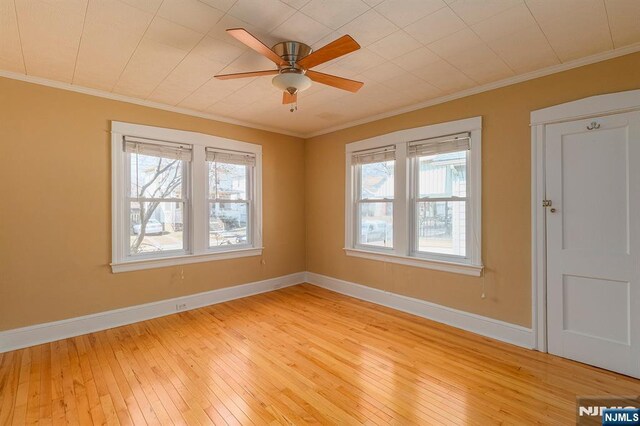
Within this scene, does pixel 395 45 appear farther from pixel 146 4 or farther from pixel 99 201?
pixel 99 201

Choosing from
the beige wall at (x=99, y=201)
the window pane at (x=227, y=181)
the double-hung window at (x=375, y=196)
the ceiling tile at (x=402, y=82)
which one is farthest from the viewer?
the window pane at (x=227, y=181)

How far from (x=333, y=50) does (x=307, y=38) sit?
0.36 meters

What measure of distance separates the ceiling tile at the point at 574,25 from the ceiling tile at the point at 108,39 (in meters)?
2.58

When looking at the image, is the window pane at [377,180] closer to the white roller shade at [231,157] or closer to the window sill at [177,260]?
the white roller shade at [231,157]

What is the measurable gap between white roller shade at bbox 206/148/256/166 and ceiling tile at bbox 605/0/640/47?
3959 mm

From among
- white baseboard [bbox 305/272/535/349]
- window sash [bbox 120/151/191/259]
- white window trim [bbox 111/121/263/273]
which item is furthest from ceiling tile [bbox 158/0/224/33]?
white baseboard [bbox 305/272/535/349]

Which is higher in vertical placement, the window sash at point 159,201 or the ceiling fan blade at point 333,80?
the ceiling fan blade at point 333,80

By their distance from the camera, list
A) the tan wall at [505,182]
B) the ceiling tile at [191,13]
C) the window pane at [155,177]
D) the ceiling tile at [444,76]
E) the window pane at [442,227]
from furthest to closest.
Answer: the window pane at [155,177] < the window pane at [442,227] < the ceiling tile at [444,76] < the tan wall at [505,182] < the ceiling tile at [191,13]

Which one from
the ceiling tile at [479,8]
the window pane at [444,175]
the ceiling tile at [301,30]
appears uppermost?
the ceiling tile at [301,30]

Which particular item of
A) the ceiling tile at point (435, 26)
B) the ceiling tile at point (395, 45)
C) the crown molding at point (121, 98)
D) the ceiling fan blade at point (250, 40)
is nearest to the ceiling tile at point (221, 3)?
the ceiling fan blade at point (250, 40)

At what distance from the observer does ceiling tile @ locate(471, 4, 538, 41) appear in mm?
1934

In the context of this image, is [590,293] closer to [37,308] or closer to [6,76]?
[37,308]

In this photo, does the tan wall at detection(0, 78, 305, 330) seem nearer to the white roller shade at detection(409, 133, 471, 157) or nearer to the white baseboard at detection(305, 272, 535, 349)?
the white baseboard at detection(305, 272, 535, 349)

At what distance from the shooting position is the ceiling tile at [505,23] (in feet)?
6.34
